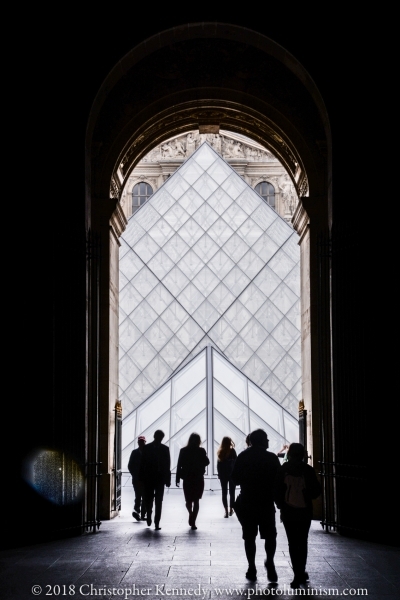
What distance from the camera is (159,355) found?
27969mm

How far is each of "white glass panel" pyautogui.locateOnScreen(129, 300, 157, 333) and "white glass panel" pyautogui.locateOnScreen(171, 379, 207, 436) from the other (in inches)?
242

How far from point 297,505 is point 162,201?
80.9 feet

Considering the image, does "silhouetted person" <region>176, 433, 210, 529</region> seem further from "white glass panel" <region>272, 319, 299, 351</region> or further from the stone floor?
"white glass panel" <region>272, 319, 299, 351</region>

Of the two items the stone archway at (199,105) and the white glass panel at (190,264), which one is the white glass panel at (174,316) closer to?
the white glass panel at (190,264)

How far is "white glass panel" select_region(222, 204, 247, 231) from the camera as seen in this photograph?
29.8 m

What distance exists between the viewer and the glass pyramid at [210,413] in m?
20.3

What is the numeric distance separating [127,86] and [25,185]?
312 centimetres

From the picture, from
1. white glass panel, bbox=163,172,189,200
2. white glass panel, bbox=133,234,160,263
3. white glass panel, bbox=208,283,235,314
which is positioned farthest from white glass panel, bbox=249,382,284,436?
white glass panel, bbox=163,172,189,200

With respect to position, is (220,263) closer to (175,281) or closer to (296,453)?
(175,281)

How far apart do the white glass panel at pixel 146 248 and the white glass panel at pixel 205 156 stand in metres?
4.12

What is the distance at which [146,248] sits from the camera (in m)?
29.0

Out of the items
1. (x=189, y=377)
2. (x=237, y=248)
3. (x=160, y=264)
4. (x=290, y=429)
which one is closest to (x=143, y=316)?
(x=160, y=264)

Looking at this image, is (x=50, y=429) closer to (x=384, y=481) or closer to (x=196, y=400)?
(x=384, y=481)

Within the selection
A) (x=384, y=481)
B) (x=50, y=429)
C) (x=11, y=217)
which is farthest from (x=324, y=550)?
(x=11, y=217)
